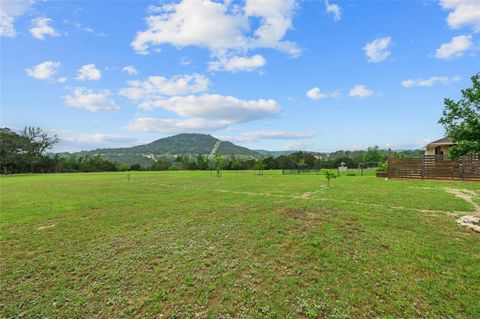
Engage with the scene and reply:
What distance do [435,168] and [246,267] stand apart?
20.5 metres

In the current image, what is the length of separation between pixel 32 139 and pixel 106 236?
70265 mm

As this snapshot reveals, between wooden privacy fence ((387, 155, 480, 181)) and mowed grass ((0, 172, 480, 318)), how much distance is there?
45.2 feet

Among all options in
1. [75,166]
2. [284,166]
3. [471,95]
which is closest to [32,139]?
[75,166]

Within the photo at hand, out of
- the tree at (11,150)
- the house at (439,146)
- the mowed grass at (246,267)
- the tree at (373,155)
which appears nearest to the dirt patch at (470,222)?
the mowed grass at (246,267)

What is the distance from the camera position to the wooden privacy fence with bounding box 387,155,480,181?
680 inches

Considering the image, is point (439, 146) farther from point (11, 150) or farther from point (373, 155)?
point (11, 150)

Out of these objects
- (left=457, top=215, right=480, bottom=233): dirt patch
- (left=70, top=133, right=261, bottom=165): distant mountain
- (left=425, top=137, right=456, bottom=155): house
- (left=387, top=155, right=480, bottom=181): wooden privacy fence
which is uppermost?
(left=70, top=133, right=261, bottom=165): distant mountain

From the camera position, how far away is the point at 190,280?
407cm

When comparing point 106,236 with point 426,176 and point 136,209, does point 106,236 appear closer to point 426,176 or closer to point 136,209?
point 136,209

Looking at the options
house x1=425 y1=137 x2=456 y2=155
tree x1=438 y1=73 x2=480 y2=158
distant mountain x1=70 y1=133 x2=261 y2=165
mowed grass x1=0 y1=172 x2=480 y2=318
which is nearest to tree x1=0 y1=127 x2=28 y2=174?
mowed grass x1=0 y1=172 x2=480 y2=318

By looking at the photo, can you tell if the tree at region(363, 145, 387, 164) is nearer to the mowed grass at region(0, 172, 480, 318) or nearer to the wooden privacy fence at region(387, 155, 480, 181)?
the wooden privacy fence at region(387, 155, 480, 181)

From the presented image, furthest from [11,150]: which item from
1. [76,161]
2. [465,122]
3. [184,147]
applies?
Answer: [184,147]

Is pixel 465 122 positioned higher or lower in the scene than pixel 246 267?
higher

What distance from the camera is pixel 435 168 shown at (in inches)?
Result: 742
